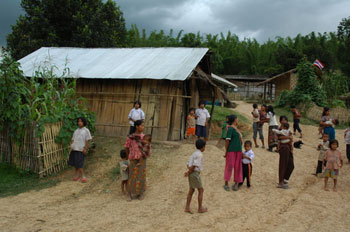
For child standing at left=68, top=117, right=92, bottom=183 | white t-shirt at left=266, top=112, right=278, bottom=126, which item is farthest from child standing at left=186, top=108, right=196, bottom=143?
child standing at left=68, top=117, right=92, bottom=183

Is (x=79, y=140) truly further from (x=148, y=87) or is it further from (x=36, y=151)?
(x=148, y=87)

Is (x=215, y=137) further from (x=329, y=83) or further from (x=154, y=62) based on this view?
(x=329, y=83)

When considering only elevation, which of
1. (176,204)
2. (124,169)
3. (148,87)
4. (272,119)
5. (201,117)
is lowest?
(176,204)

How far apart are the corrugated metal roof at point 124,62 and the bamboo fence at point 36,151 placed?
2.70m

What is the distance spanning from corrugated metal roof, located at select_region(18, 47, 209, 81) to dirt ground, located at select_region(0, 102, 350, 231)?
297 cm

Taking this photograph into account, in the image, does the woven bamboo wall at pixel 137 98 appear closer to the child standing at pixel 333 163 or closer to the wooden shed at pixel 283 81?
the child standing at pixel 333 163

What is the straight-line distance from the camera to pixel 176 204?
518cm

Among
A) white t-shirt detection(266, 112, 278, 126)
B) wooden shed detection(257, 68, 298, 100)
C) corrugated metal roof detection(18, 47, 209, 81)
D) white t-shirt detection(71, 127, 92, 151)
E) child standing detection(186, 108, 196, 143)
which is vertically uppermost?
wooden shed detection(257, 68, 298, 100)

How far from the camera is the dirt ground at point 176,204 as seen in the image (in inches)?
170

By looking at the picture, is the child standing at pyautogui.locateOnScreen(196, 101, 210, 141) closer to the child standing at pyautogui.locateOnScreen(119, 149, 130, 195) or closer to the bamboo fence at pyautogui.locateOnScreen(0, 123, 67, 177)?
the child standing at pyautogui.locateOnScreen(119, 149, 130, 195)

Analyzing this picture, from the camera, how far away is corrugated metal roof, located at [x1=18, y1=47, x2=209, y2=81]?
30.3 ft

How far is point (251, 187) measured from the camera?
19.7 feet

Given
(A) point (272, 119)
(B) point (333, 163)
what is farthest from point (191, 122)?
(B) point (333, 163)

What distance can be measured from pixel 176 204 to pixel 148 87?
5.13 metres
